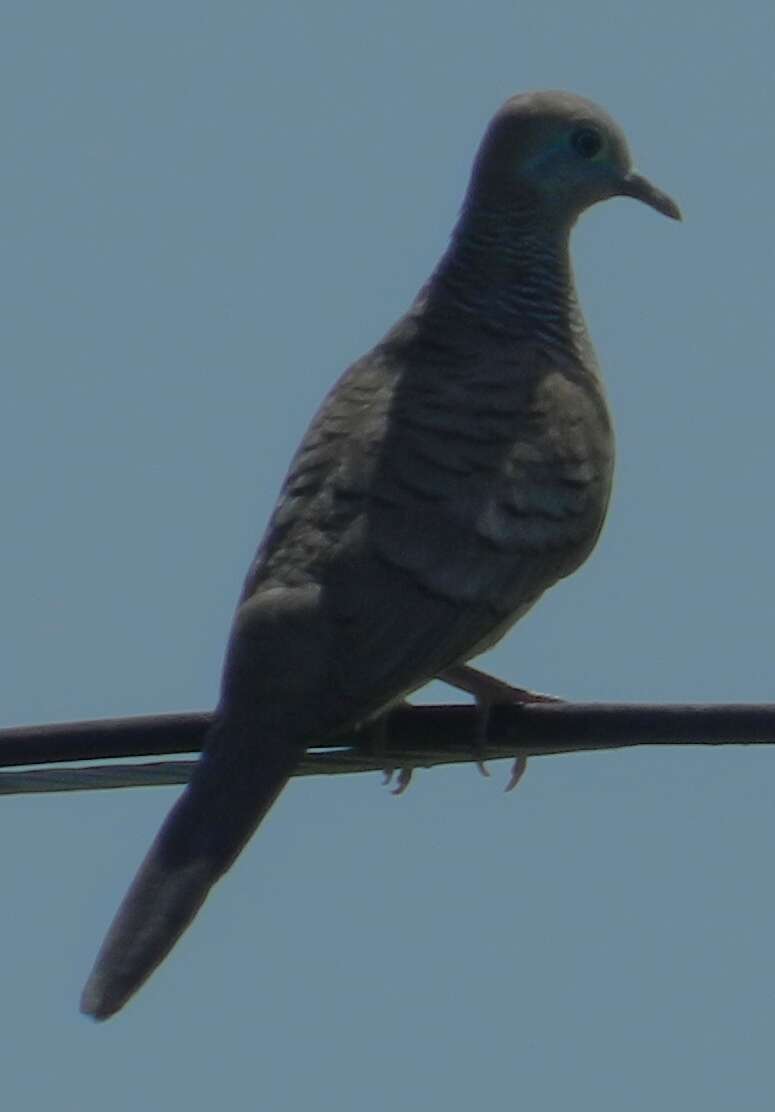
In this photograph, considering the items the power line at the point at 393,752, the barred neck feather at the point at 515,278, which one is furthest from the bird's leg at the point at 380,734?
the barred neck feather at the point at 515,278

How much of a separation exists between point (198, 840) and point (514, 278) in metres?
2.69

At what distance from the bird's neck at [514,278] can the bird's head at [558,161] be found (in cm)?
6

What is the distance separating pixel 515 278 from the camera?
8.55m

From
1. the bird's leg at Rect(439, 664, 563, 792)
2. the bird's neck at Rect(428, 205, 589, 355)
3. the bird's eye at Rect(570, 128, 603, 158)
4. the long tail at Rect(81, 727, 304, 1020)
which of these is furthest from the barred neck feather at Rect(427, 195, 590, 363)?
the long tail at Rect(81, 727, 304, 1020)

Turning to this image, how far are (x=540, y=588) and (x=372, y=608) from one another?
0.81m

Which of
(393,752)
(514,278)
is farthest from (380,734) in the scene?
(514,278)

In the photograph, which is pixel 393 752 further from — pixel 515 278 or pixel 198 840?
pixel 515 278

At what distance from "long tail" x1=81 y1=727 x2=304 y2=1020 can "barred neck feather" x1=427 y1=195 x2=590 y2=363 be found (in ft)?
7.26

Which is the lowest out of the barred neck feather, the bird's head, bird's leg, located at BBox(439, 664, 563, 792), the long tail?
the long tail

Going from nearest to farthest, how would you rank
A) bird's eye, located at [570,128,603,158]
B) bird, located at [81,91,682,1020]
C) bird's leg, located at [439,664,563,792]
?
bird, located at [81,91,682,1020], bird's leg, located at [439,664,563,792], bird's eye, located at [570,128,603,158]

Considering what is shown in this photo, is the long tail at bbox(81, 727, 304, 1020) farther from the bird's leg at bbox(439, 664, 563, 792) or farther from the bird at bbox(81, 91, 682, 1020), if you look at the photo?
the bird's leg at bbox(439, 664, 563, 792)

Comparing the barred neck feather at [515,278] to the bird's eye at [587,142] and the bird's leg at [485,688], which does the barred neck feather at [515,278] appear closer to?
the bird's eye at [587,142]

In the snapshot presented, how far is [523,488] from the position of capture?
24.3ft

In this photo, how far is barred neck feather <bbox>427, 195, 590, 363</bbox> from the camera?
27.5 feet
